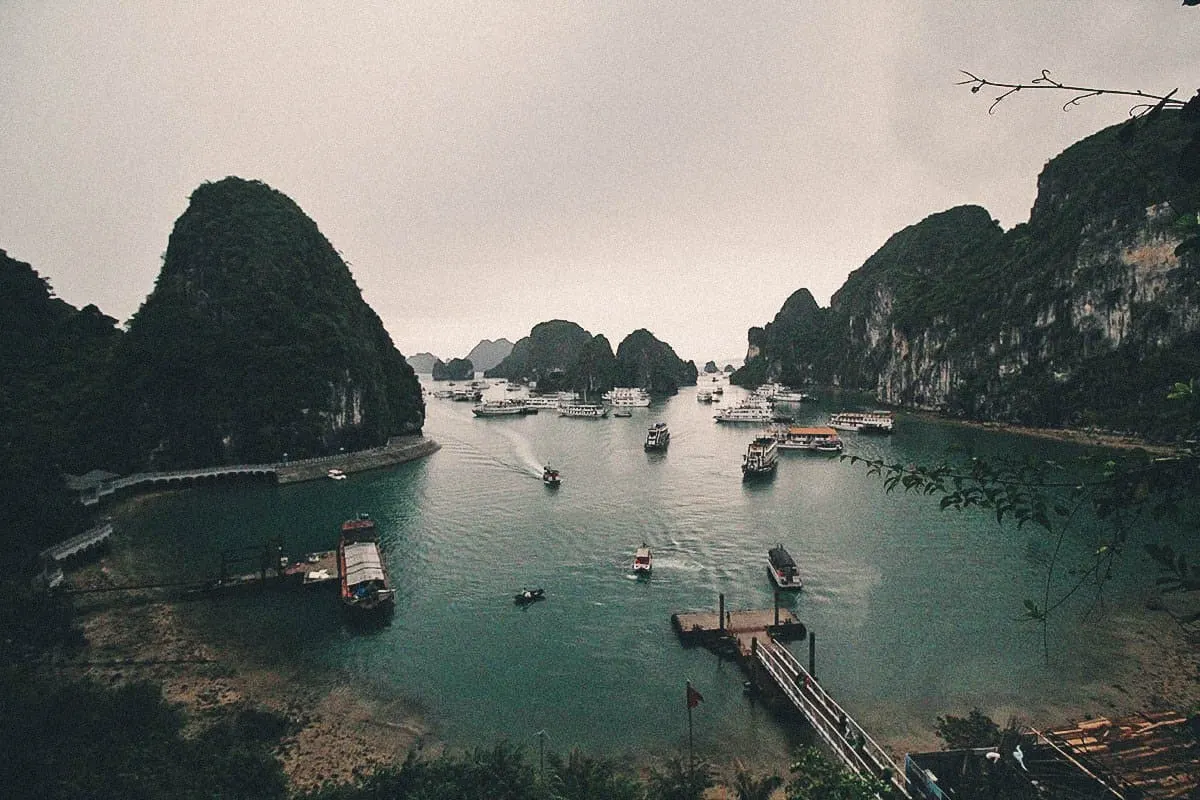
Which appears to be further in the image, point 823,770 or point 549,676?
point 549,676

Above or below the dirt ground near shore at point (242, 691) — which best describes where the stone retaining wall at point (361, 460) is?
above

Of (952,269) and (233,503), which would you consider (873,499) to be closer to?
(233,503)

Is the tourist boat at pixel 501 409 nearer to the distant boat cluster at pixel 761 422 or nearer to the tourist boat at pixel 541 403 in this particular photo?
the distant boat cluster at pixel 761 422

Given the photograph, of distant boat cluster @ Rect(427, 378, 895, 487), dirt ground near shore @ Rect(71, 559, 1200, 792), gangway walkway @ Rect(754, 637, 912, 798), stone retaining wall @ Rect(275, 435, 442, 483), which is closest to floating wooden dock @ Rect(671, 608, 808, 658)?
gangway walkway @ Rect(754, 637, 912, 798)

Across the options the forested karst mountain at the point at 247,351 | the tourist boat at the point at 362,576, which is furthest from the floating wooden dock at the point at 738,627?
the forested karst mountain at the point at 247,351

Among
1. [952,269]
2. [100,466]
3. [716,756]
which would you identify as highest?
[952,269]

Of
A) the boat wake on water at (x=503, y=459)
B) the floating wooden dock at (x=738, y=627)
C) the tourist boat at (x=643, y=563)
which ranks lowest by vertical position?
the floating wooden dock at (x=738, y=627)

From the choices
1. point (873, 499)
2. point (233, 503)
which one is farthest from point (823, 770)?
point (233, 503)
